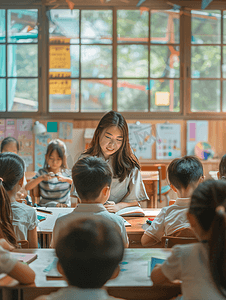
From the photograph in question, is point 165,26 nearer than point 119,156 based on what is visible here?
No

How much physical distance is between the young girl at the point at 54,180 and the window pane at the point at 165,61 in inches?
91.2

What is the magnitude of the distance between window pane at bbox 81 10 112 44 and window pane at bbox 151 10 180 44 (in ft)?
2.12

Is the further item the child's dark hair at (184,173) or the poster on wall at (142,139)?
the poster on wall at (142,139)

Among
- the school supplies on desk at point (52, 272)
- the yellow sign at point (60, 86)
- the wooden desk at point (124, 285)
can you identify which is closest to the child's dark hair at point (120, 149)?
the wooden desk at point (124, 285)

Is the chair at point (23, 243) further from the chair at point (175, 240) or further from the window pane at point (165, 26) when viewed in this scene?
the window pane at point (165, 26)

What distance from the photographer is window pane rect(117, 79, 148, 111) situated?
4.86m

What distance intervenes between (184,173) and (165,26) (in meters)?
3.64

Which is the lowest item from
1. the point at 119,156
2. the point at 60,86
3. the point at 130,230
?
the point at 130,230

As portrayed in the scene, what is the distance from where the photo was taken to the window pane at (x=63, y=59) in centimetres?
480

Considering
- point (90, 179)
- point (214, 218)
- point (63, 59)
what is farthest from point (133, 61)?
point (214, 218)

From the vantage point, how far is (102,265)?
34.4 inches

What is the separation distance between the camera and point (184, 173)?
5.99 ft

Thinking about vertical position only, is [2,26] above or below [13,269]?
Result: above

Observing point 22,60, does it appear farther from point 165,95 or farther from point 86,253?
point 86,253
